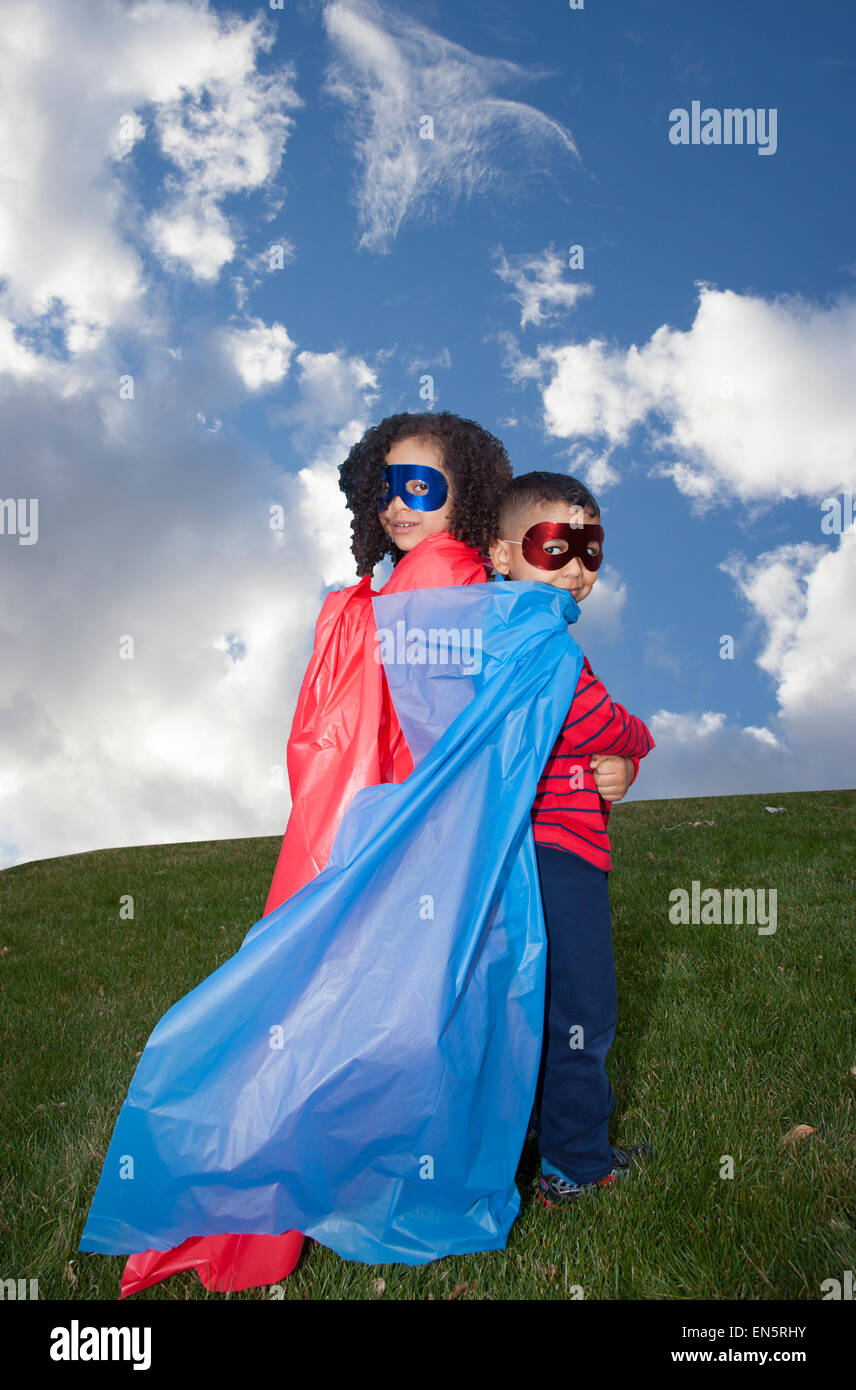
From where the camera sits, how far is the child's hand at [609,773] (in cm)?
343

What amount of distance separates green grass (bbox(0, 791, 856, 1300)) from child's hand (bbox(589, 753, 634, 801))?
1.49 metres

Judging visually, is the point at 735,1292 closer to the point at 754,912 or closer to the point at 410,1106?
the point at 410,1106

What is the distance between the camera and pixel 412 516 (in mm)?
3762

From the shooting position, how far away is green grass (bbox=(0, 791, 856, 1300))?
3.00 m

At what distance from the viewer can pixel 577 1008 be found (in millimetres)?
3285

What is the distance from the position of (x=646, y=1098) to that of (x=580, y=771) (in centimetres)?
185

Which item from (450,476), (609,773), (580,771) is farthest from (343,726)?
(450,476)

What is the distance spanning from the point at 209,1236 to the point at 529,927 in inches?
61.0

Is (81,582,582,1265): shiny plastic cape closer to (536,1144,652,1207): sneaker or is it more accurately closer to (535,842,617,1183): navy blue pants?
(535,842,617,1183): navy blue pants

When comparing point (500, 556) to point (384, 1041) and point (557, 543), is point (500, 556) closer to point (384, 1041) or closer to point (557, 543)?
point (557, 543)

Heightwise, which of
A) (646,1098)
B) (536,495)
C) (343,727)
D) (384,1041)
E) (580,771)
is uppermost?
(536,495)

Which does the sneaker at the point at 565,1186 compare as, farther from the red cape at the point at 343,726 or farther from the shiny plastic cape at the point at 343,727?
the shiny plastic cape at the point at 343,727

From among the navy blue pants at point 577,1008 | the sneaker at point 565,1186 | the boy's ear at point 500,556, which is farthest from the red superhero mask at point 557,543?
the sneaker at point 565,1186
